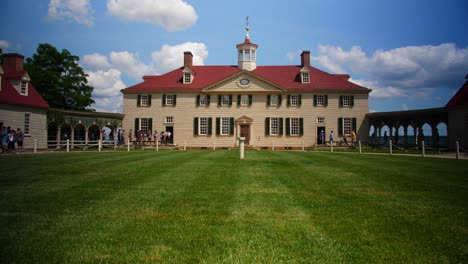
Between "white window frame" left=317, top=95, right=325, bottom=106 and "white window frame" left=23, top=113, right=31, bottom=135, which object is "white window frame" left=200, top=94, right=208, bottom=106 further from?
"white window frame" left=23, top=113, right=31, bottom=135

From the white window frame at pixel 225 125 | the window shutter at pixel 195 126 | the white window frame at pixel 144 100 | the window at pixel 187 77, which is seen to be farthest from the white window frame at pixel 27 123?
the white window frame at pixel 225 125

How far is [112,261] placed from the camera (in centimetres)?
336

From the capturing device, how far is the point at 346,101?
116ft

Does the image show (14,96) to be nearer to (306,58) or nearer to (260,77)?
(260,77)

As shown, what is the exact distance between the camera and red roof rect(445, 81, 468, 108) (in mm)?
26513

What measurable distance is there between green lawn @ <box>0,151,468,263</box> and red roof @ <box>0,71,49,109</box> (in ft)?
71.4

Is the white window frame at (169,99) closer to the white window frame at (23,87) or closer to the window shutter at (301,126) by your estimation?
the white window frame at (23,87)

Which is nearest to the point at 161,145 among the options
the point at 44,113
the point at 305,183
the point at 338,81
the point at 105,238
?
the point at 44,113

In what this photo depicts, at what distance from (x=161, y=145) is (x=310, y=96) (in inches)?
677

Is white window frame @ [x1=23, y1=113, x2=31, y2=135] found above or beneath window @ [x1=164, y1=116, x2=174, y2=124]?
beneath

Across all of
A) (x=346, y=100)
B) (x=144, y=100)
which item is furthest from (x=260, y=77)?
(x=144, y=100)

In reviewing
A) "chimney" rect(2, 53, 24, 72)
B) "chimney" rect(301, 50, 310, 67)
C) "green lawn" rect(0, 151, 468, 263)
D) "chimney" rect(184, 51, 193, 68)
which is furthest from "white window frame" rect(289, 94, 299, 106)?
"green lawn" rect(0, 151, 468, 263)

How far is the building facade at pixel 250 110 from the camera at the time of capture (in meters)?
35.2

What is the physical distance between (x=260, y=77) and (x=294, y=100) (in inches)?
184
